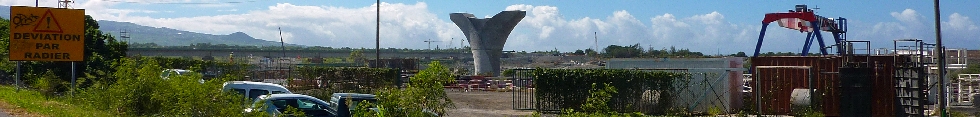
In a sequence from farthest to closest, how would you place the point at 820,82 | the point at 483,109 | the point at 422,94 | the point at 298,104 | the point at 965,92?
the point at 965,92
the point at 483,109
the point at 820,82
the point at 298,104
the point at 422,94

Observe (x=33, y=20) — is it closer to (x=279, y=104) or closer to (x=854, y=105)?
(x=279, y=104)

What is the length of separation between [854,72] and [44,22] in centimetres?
1440

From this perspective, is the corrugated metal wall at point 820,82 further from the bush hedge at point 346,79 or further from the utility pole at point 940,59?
the bush hedge at point 346,79

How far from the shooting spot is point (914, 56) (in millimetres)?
18188

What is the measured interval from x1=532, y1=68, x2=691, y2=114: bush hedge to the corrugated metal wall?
1803 millimetres

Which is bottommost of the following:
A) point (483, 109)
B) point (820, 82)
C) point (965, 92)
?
point (483, 109)

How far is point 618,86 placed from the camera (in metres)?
20.2

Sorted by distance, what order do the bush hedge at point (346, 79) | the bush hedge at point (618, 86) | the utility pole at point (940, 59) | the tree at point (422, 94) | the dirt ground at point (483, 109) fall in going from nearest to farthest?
the tree at point (422, 94)
the utility pole at point (940, 59)
the bush hedge at point (618, 86)
the dirt ground at point (483, 109)
the bush hedge at point (346, 79)

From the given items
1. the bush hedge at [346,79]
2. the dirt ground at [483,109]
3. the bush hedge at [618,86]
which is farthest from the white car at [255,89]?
the bush hedge at [618,86]

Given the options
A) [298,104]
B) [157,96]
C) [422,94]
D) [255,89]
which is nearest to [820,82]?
[298,104]

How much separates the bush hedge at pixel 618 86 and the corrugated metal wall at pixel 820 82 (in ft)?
5.92

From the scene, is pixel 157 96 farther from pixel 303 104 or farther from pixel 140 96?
pixel 303 104

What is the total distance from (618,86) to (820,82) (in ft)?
12.8

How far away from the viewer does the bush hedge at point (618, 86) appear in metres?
20.0
